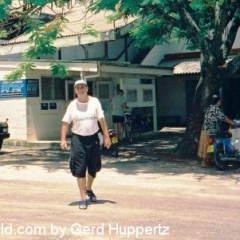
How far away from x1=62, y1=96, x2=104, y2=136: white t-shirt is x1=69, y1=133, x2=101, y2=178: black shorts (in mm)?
97

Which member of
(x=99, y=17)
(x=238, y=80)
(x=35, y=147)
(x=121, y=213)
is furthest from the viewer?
(x=238, y=80)

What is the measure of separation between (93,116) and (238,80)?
54.1 ft

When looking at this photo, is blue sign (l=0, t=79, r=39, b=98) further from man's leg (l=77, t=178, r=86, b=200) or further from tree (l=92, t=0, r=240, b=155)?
man's leg (l=77, t=178, r=86, b=200)

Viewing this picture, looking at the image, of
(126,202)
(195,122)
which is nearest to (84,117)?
(126,202)

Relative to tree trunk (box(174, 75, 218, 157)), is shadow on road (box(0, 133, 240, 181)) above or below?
below

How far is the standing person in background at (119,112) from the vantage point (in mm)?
17656

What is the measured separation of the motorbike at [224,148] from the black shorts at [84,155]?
4.42m

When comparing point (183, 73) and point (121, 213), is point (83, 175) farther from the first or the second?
point (183, 73)

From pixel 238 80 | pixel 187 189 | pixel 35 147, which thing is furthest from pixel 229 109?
pixel 187 189

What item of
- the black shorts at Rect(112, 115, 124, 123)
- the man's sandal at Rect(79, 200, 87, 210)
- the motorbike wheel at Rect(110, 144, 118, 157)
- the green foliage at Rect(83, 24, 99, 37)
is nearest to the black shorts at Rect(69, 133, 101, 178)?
the man's sandal at Rect(79, 200, 87, 210)

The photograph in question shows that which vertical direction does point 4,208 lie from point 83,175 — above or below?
below

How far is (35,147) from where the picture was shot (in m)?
17.1

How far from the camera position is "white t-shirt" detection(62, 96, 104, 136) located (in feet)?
24.8

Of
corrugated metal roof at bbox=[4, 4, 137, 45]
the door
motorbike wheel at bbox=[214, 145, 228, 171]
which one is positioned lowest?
motorbike wheel at bbox=[214, 145, 228, 171]
